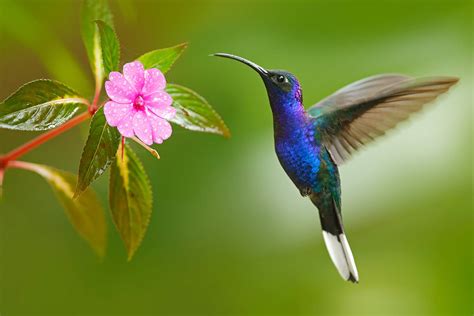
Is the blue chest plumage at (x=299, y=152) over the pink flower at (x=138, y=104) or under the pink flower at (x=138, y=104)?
under

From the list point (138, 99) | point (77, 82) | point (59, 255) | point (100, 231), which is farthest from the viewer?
point (59, 255)

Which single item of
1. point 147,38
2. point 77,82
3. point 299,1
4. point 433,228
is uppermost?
point 299,1

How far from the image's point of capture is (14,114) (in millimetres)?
561

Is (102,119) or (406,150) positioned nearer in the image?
(102,119)

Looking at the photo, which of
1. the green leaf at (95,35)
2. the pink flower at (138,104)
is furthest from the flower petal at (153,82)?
the green leaf at (95,35)

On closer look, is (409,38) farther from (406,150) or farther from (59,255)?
(59,255)

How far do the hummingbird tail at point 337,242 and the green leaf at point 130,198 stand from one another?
0.19 metres

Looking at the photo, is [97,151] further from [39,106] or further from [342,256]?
[342,256]

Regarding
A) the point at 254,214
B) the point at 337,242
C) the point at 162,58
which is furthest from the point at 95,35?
the point at 254,214

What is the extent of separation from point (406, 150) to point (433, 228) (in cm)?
36

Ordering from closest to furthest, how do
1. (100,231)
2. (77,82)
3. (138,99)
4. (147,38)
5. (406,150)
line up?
(138,99) < (100,231) < (77,82) < (147,38) < (406,150)

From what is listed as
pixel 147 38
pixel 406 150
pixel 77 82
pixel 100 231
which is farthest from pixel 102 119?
pixel 406 150

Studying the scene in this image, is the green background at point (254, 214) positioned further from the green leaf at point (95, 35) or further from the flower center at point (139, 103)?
the flower center at point (139, 103)

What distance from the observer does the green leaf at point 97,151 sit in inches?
20.5
